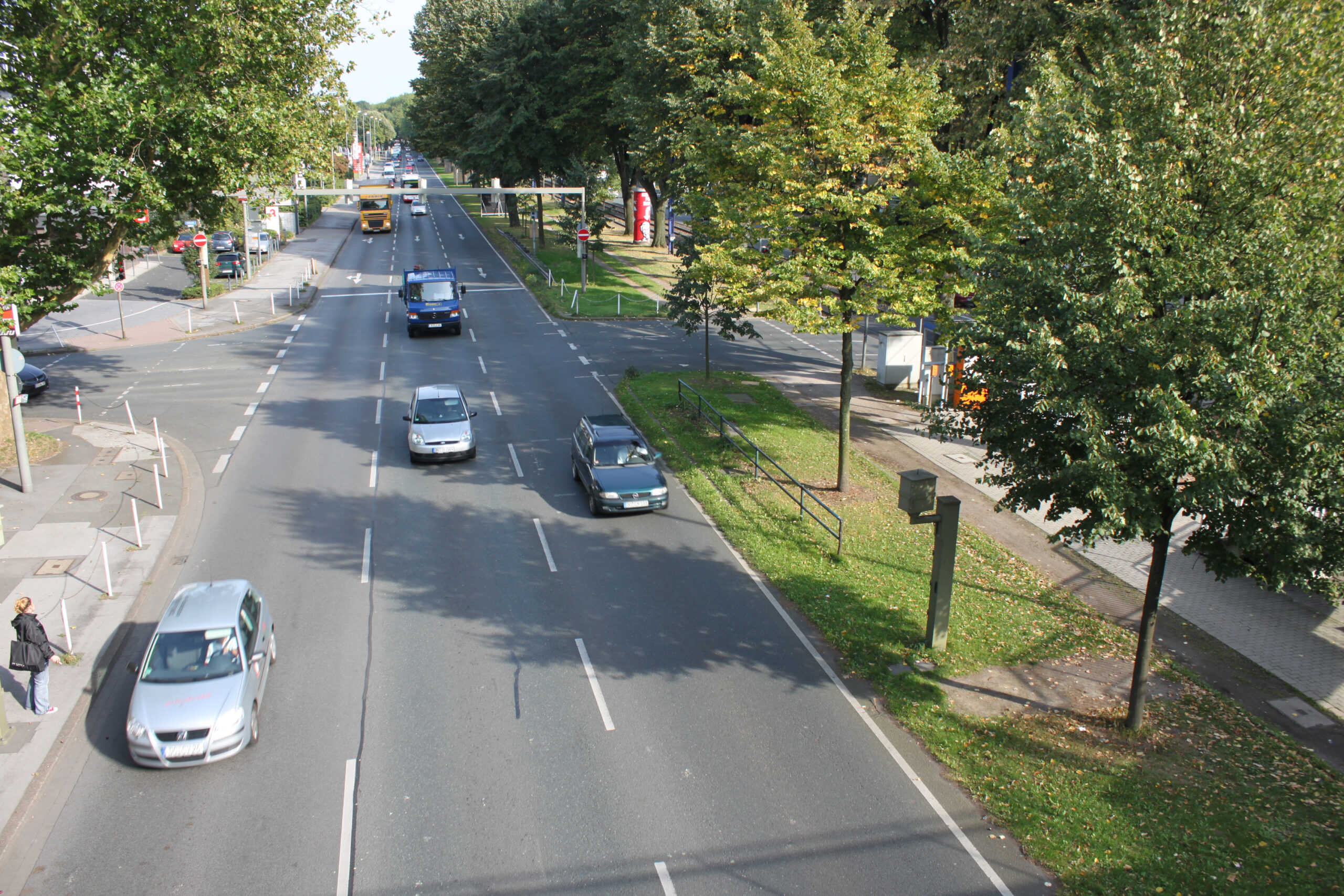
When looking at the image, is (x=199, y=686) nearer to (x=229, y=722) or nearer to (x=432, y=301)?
(x=229, y=722)

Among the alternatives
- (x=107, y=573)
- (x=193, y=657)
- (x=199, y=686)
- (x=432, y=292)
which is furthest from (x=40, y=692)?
(x=432, y=292)

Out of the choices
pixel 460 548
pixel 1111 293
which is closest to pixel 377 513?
pixel 460 548

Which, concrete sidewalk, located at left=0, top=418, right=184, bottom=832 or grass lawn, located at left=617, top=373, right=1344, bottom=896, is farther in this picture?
concrete sidewalk, located at left=0, top=418, right=184, bottom=832

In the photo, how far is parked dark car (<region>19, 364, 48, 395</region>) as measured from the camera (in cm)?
2688

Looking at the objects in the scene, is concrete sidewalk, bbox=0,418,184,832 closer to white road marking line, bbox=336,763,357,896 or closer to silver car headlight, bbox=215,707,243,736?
silver car headlight, bbox=215,707,243,736

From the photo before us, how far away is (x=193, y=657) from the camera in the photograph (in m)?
11.3

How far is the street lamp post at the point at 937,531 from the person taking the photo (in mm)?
13250

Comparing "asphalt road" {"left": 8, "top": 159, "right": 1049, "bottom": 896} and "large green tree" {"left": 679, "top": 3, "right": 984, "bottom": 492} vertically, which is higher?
"large green tree" {"left": 679, "top": 3, "right": 984, "bottom": 492}

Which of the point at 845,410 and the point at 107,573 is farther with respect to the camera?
the point at 845,410

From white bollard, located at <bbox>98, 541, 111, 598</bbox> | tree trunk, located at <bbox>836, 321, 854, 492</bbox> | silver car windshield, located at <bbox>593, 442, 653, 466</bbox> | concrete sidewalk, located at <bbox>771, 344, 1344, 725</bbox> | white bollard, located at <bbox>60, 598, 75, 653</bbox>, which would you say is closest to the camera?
white bollard, located at <bbox>60, 598, 75, 653</bbox>

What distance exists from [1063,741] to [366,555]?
12.2m

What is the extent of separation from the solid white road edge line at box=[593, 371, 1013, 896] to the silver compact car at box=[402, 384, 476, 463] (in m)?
7.01

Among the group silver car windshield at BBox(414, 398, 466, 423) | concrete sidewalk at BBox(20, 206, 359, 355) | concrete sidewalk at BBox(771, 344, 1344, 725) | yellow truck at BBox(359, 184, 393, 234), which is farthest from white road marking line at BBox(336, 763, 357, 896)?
yellow truck at BBox(359, 184, 393, 234)

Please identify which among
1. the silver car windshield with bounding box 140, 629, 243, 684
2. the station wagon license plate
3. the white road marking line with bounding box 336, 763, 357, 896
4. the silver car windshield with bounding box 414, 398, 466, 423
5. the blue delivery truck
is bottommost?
the white road marking line with bounding box 336, 763, 357, 896
